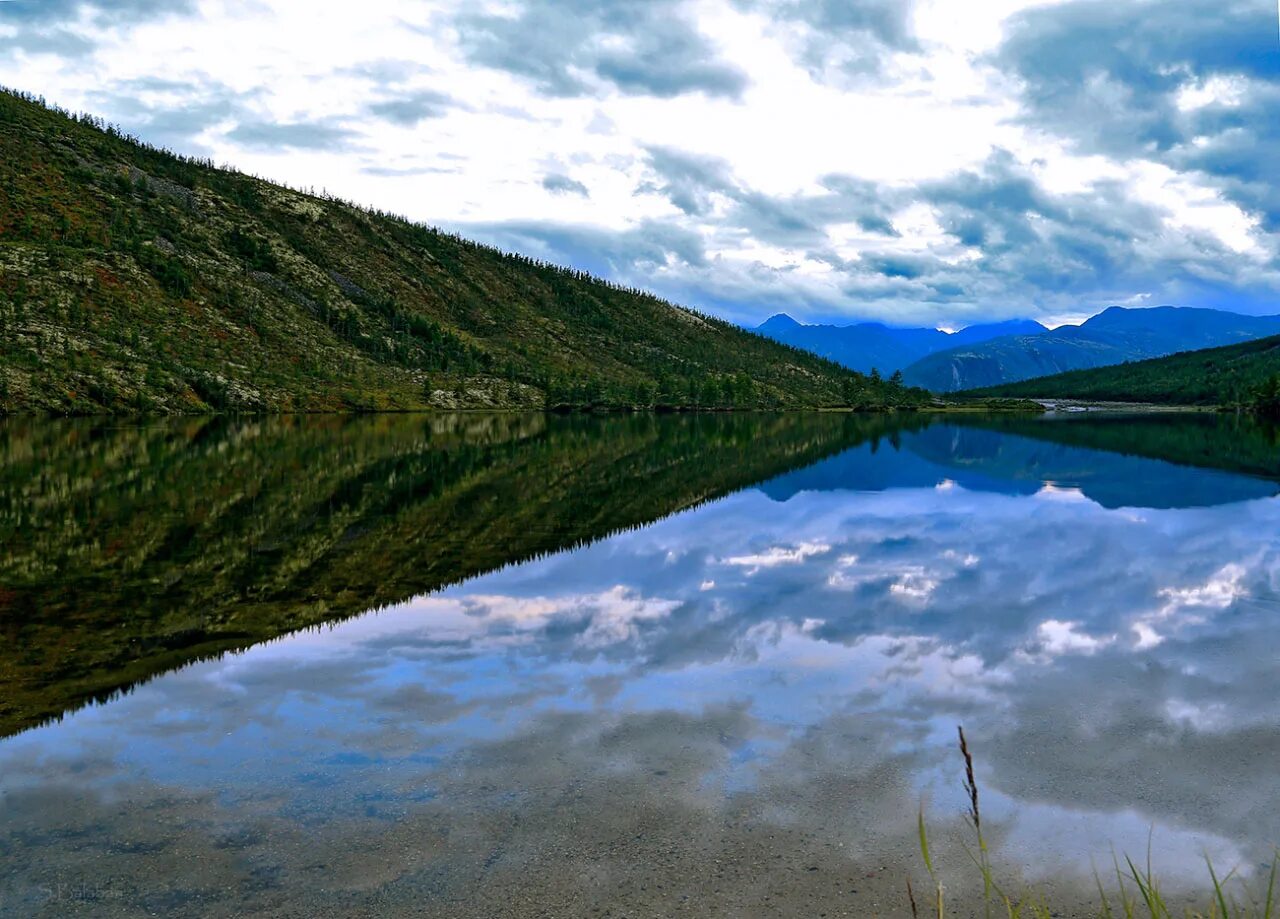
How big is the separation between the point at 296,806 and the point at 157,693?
678 cm

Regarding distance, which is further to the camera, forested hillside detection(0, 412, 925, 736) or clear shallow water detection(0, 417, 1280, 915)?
forested hillside detection(0, 412, 925, 736)

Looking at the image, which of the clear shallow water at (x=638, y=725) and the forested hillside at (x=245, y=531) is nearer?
the clear shallow water at (x=638, y=725)

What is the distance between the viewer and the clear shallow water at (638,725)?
10.2m

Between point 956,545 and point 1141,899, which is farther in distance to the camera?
point 956,545

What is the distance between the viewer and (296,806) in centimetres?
1188

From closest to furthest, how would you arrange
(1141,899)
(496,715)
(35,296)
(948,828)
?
(1141,899) → (948,828) → (496,715) → (35,296)

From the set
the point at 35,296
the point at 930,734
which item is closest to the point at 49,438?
the point at 930,734

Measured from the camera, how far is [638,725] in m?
15.2

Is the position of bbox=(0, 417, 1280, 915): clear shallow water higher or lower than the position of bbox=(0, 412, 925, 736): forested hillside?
lower

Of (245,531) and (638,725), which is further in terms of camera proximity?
(245,531)

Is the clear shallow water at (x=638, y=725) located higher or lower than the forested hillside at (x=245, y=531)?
lower

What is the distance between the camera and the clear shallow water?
33.5ft

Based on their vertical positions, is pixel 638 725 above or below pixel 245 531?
below

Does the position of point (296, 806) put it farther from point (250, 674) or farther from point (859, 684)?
point (859, 684)
